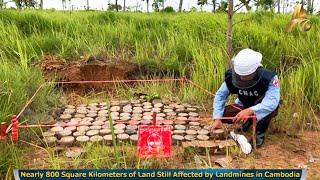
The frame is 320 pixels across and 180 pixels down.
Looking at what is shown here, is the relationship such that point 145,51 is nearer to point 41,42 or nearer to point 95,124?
point 41,42

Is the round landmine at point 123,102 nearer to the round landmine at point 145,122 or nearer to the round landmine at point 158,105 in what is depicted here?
the round landmine at point 158,105

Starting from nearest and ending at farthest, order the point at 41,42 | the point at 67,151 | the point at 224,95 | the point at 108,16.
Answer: the point at 67,151, the point at 224,95, the point at 41,42, the point at 108,16

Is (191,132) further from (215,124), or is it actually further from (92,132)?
(92,132)

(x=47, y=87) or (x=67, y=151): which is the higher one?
(x=47, y=87)

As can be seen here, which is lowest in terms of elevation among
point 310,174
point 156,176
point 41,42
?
point 310,174

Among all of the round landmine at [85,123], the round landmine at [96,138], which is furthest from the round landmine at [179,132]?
the round landmine at [85,123]

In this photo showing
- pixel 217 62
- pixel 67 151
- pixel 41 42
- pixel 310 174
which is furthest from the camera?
pixel 41 42

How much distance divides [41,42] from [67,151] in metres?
2.60

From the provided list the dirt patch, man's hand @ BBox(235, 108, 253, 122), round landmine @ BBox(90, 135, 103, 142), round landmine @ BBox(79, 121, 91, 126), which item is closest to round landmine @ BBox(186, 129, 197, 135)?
man's hand @ BBox(235, 108, 253, 122)

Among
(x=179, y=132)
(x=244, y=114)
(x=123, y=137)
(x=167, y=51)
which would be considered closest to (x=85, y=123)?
(x=123, y=137)

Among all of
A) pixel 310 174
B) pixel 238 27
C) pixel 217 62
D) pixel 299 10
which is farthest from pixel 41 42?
pixel 299 10

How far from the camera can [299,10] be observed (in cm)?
192

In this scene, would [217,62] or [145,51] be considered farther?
[145,51]

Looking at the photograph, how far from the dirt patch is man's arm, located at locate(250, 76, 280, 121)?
2386mm
